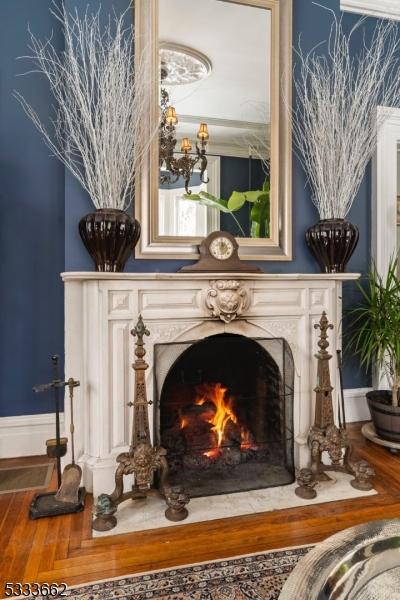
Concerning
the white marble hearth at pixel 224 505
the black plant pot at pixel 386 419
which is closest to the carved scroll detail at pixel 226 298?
the white marble hearth at pixel 224 505

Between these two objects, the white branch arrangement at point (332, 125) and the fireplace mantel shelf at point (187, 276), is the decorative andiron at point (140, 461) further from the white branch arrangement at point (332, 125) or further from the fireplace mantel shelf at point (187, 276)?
the white branch arrangement at point (332, 125)

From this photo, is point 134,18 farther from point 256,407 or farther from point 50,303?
point 256,407

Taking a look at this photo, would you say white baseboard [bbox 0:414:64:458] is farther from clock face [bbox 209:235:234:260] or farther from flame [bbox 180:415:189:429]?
clock face [bbox 209:235:234:260]

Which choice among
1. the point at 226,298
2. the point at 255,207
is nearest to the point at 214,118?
the point at 255,207

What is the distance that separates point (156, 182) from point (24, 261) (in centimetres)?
100

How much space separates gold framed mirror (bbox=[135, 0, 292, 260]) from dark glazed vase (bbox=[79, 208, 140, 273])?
160mm

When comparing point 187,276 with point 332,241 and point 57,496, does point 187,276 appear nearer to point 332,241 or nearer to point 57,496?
point 332,241

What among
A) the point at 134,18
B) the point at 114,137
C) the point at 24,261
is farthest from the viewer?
the point at 24,261

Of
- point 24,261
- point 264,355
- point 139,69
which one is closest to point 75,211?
point 24,261

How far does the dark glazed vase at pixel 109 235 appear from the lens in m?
1.95

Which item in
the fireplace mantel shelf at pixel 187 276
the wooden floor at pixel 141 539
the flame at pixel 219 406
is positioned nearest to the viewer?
the wooden floor at pixel 141 539

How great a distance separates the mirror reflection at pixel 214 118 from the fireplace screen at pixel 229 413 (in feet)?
2.34

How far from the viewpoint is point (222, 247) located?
218 centimetres

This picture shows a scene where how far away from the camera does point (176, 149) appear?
2.25 m
